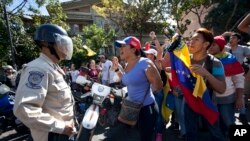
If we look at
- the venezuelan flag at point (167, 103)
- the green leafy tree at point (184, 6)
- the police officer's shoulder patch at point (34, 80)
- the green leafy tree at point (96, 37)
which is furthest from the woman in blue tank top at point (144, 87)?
the green leafy tree at point (96, 37)

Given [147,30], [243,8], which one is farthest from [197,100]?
[147,30]

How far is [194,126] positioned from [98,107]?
1.34 m

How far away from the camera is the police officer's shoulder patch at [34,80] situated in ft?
7.52

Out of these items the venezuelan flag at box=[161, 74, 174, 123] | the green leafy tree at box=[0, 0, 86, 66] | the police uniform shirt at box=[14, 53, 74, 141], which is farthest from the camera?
the green leafy tree at box=[0, 0, 86, 66]

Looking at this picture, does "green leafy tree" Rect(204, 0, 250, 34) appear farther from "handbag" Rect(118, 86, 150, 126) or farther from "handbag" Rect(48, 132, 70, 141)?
"handbag" Rect(48, 132, 70, 141)

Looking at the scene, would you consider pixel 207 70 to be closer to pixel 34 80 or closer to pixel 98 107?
pixel 98 107

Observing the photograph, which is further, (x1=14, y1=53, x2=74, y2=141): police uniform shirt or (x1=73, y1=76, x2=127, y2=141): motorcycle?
(x1=73, y1=76, x2=127, y2=141): motorcycle

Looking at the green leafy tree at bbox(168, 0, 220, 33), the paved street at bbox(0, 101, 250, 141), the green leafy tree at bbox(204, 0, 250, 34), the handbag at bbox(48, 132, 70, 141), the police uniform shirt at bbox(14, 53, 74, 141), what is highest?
the green leafy tree at bbox(168, 0, 220, 33)

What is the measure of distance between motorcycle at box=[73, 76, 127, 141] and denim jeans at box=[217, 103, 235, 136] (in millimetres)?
1563

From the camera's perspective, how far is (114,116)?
6121 mm

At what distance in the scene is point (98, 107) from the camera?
4383 mm

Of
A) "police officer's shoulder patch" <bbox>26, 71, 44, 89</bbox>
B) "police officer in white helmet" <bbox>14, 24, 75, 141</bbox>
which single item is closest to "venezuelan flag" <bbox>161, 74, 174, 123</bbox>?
"police officer in white helmet" <bbox>14, 24, 75, 141</bbox>

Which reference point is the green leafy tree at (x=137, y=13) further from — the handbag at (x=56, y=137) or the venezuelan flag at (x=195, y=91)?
the handbag at (x=56, y=137)

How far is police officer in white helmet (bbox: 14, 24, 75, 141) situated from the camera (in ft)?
7.44
